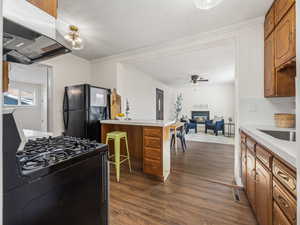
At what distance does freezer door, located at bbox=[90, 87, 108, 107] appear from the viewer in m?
2.73

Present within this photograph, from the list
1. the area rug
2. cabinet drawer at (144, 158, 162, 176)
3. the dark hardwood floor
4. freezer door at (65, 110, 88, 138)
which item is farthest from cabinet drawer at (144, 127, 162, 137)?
the area rug

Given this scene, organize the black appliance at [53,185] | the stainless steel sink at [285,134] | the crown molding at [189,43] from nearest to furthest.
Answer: the black appliance at [53,185]
the stainless steel sink at [285,134]
the crown molding at [189,43]

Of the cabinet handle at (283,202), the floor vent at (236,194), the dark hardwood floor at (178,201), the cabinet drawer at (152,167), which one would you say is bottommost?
the dark hardwood floor at (178,201)

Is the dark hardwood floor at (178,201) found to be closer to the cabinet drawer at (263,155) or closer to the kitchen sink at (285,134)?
the cabinet drawer at (263,155)

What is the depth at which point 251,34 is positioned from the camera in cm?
198

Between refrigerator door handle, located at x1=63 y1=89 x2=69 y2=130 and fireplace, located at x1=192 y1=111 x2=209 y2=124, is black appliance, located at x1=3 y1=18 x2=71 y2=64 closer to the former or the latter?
refrigerator door handle, located at x1=63 y1=89 x2=69 y2=130

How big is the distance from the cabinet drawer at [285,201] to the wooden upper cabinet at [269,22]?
1869 millimetres

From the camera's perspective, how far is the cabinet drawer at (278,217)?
0.74 meters

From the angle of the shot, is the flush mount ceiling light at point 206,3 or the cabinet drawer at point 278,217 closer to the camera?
the cabinet drawer at point 278,217

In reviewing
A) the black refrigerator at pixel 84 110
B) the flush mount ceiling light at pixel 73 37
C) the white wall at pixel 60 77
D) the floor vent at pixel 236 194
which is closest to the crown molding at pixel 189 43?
the white wall at pixel 60 77

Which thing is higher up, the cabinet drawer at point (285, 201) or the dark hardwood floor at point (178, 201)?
the cabinet drawer at point (285, 201)

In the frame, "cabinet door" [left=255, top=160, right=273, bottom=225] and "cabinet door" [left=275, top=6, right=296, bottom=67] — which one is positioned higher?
"cabinet door" [left=275, top=6, right=296, bottom=67]

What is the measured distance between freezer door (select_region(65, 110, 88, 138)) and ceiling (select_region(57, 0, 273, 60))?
4.74 ft

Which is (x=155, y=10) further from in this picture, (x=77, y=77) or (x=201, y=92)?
(x=201, y=92)
